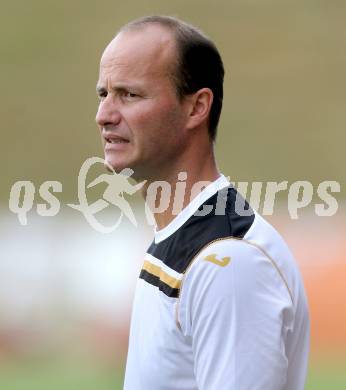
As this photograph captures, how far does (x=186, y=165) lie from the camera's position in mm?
1688

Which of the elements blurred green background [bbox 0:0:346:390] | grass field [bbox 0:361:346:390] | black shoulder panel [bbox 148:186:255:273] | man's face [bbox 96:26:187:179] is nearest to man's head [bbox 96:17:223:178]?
man's face [bbox 96:26:187:179]

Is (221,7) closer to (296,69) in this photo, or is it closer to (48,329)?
(296,69)

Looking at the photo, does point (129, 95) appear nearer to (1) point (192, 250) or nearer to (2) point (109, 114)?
(2) point (109, 114)

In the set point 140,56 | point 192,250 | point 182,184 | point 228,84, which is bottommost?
point 192,250

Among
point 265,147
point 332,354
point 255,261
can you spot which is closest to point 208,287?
point 255,261

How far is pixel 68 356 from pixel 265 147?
762 centimetres

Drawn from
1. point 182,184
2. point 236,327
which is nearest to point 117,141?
point 182,184

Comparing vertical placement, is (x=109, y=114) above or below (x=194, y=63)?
below

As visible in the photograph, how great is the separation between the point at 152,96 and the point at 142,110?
0.03 meters

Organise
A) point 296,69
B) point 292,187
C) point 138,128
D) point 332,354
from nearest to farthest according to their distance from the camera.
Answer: point 138,128 < point 332,354 < point 292,187 < point 296,69

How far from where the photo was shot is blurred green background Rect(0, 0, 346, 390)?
46.0 ft

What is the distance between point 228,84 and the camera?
611 inches

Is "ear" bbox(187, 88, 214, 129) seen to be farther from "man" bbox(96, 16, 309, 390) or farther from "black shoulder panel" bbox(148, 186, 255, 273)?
"black shoulder panel" bbox(148, 186, 255, 273)

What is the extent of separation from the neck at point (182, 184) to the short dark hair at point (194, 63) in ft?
0.24
